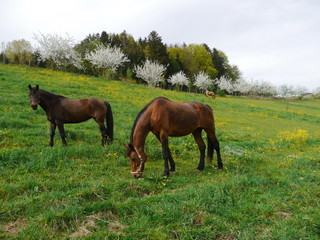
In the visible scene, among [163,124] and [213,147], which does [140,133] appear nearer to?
[163,124]

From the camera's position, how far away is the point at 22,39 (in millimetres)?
67062

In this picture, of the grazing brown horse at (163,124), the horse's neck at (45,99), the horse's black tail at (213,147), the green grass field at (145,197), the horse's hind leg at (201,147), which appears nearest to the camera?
the green grass field at (145,197)

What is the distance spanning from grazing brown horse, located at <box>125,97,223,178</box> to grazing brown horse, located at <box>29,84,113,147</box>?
9.37 ft

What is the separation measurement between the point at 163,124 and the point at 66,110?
395 centimetres

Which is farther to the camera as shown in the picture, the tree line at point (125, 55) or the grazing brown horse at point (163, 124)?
the tree line at point (125, 55)

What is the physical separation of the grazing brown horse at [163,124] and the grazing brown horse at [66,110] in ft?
9.37

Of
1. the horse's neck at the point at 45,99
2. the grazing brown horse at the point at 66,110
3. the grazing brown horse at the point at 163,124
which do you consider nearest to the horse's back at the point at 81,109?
the grazing brown horse at the point at 66,110

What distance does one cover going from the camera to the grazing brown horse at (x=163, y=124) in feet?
19.5

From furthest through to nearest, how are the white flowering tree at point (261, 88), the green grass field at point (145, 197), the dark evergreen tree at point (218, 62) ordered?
the white flowering tree at point (261, 88) → the dark evergreen tree at point (218, 62) → the green grass field at point (145, 197)

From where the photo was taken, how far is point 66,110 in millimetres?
8281

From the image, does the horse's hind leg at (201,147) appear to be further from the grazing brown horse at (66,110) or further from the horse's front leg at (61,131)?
the horse's front leg at (61,131)

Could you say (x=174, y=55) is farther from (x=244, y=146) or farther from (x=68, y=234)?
(x=68, y=234)

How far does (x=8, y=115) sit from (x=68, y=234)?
9300mm

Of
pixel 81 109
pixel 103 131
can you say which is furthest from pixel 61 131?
pixel 103 131
